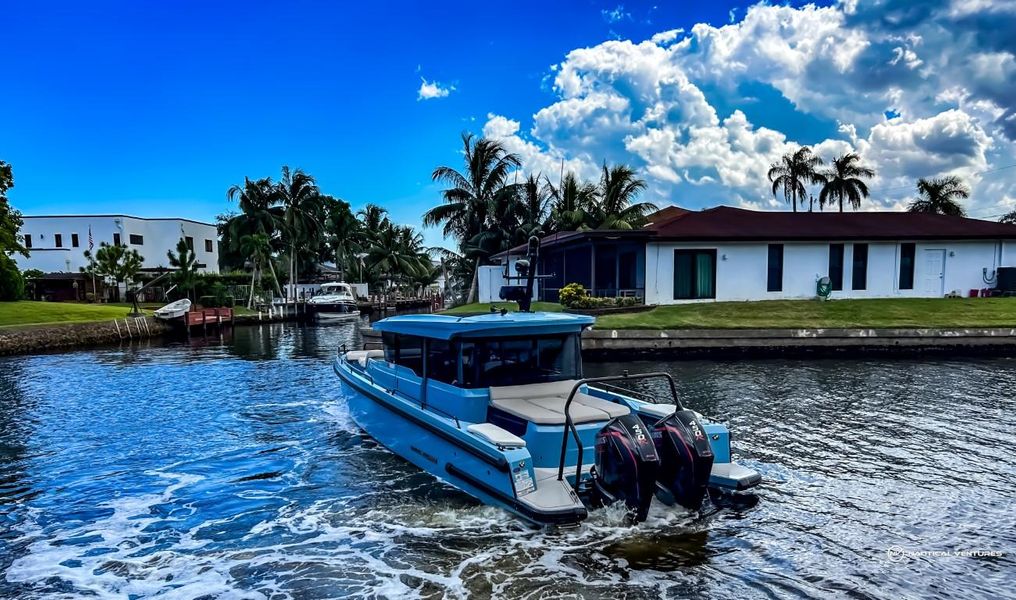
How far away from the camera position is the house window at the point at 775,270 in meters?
25.3

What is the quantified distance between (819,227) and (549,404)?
25000mm

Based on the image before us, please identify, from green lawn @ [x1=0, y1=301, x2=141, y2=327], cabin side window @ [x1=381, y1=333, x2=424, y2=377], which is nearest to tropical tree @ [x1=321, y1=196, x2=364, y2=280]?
green lawn @ [x1=0, y1=301, x2=141, y2=327]

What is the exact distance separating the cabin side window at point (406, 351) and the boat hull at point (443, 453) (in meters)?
0.58

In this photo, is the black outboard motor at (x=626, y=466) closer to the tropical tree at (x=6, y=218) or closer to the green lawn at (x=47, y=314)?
the green lawn at (x=47, y=314)

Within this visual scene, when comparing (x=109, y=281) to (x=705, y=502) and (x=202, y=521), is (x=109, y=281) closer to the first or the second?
(x=202, y=521)

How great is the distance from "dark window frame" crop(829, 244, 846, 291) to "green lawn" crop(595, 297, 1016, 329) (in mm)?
1441

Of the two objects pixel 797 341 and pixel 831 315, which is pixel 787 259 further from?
pixel 797 341

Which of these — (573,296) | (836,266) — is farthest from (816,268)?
(573,296)

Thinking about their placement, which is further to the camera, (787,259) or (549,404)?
(787,259)

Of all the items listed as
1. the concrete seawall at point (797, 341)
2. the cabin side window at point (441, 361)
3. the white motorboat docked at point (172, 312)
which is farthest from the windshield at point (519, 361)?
the white motorboat docked at point (172, 312)

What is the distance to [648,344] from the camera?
19.4m

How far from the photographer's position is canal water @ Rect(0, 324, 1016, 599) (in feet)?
17.4

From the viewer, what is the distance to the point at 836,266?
84.2 feet

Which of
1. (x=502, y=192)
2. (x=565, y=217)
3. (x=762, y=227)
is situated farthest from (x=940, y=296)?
(x=502, y=192)
